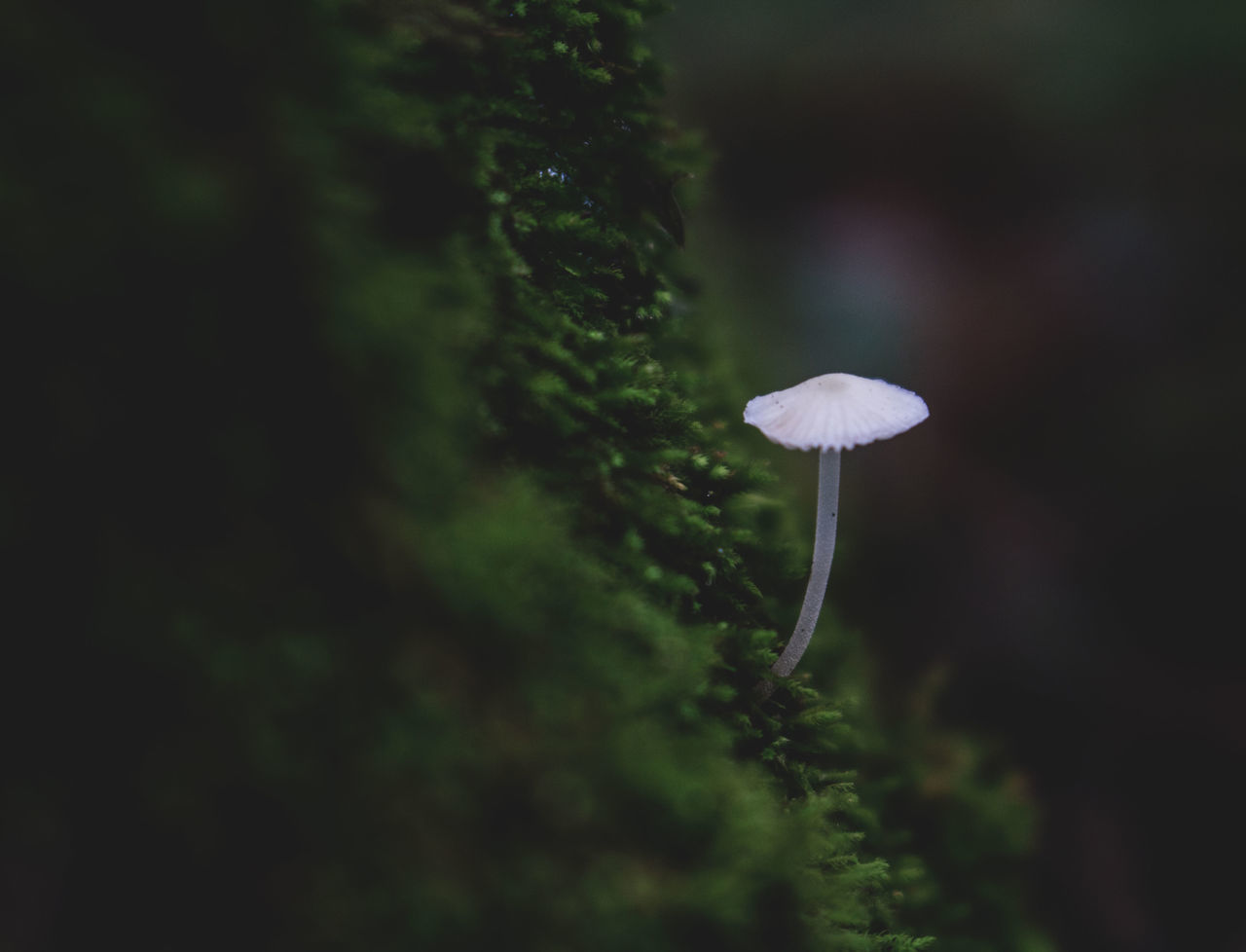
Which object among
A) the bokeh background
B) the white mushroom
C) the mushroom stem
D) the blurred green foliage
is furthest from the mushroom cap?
the bokeh background

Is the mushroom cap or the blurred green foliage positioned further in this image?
the mushroom cap

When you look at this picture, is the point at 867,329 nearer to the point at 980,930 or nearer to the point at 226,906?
the point at 980,930

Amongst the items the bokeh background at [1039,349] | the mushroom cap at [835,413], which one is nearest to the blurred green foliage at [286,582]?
the mushroom cap at [835,413]

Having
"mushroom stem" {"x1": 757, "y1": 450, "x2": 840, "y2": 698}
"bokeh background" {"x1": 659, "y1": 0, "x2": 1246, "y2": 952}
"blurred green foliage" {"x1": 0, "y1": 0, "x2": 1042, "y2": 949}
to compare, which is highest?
"bokeh background" {"x1": 659, "y1": 0, "x2": 1246, "y2": 952}

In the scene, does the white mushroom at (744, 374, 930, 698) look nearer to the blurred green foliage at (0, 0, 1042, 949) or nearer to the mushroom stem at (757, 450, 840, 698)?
the mushroom stem at (757, 450, 840, 698)

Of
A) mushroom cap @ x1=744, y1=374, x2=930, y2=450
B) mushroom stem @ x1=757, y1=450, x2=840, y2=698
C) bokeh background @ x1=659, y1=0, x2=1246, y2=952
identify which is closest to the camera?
mushroom cap @ x1=744, y1=374, x2=930, y2=450

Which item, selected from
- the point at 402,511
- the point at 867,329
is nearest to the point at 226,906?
the point at 402,511

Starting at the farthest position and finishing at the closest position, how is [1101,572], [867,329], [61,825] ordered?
[867,329] → [1101,572] → [61,825]
